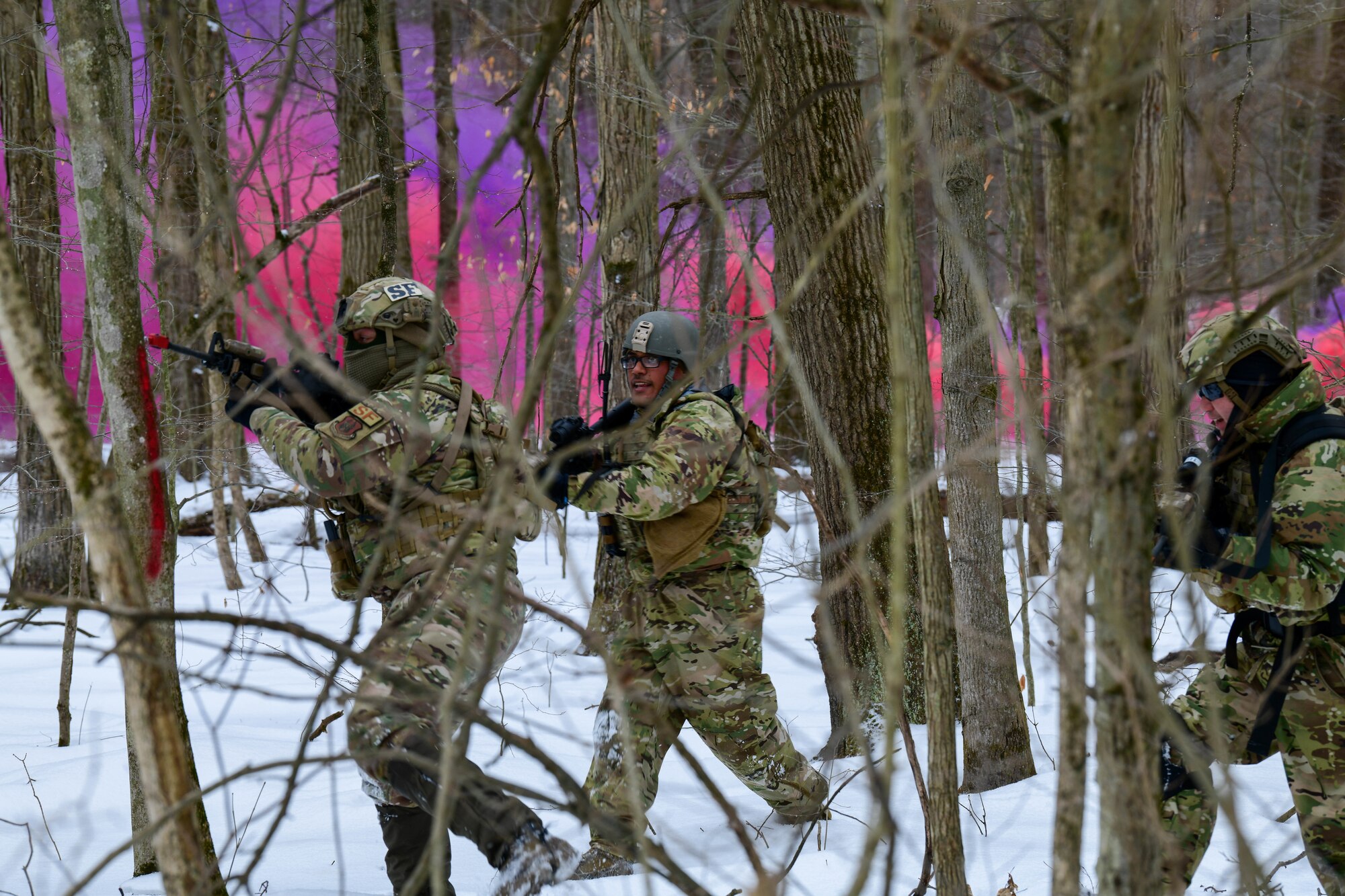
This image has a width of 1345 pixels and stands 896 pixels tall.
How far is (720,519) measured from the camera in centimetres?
356

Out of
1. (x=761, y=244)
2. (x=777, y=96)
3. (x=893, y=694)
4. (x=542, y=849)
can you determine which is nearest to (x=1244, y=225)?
(x=761, y=244)

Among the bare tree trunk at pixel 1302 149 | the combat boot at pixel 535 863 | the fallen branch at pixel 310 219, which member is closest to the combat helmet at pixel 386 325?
the fallen branch at pixel 310 219

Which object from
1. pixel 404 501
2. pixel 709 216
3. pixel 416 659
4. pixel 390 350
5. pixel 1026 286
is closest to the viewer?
pixel 404 501

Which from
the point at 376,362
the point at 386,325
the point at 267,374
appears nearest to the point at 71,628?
the point at 267,374

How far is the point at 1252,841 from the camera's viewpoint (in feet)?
10.0

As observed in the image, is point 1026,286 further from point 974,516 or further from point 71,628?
point 71,628

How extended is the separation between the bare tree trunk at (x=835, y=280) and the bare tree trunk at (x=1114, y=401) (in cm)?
284

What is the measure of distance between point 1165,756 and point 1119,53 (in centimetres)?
240

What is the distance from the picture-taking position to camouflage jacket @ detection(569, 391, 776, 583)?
333 centimetres

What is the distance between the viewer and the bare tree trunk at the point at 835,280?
399cm

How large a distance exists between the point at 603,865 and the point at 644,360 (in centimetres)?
167

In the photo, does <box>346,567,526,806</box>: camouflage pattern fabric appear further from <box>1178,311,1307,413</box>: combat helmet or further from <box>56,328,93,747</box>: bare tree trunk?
<box>1178,311,1307,413</box>: combat helmet

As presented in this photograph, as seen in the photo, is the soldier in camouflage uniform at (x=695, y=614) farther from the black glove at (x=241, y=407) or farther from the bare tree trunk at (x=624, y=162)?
the bare tree trunk at (x=624, y=162)

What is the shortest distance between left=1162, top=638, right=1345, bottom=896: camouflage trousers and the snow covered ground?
6.5 inches
